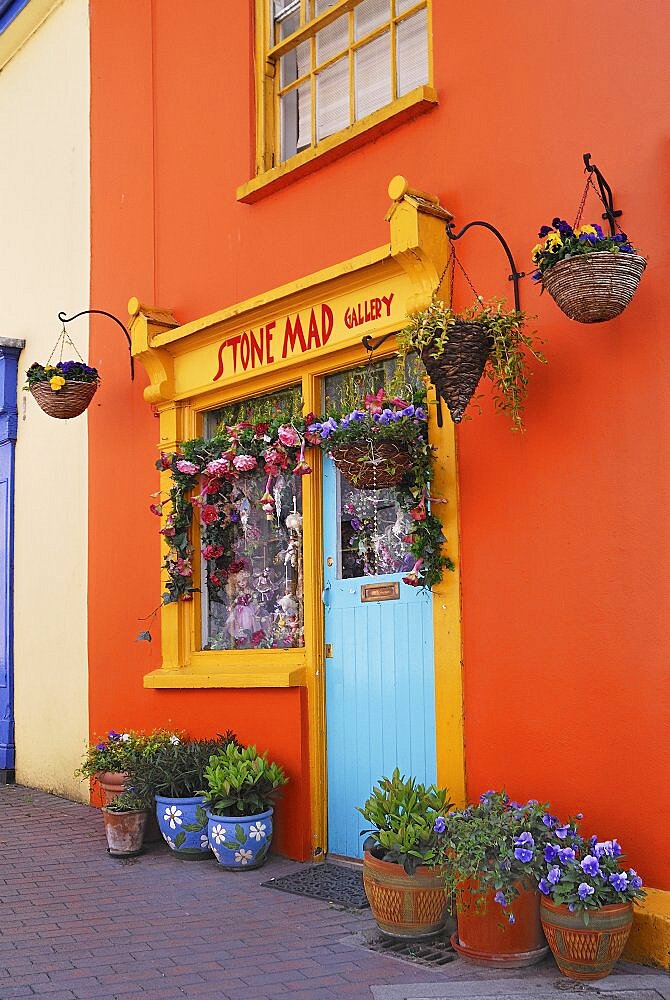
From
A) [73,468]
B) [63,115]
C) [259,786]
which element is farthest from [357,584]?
[63,115]

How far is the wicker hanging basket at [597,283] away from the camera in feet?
14.8

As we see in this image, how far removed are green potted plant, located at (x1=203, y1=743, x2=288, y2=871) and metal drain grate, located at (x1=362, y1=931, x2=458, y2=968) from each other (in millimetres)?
1327

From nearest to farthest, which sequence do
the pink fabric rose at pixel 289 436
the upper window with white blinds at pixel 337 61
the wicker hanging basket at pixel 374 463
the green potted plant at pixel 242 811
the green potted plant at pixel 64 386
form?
1. the wicker hanging basket at pixel 374 463
2. the green potted plant at pixel 242 811
3. the upper window with white blinds at pixel 337 61
4. the pink fabric rose at pixel 289 436
5. the green potted plant at pixel 64 386

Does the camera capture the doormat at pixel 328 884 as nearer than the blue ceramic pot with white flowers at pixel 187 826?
Yes

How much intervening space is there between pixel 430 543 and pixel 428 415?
0.72m

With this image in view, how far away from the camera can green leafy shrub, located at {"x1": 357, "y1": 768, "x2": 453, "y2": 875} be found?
16.0ft

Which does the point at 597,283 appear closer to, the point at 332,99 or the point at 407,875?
the point at 407,875

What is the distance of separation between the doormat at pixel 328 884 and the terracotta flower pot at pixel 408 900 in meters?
0.60

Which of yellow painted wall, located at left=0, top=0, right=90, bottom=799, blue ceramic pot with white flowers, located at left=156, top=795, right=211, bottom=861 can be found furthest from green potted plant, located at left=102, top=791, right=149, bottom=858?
yellow painted wall, located at left=0, top=0, right=90, bottom=799

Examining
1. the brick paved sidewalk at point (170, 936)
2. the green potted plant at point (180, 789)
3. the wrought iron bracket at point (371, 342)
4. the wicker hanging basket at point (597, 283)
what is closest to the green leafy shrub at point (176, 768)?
the green potted plant at point (180, 789)

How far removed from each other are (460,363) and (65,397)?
12.8 feet

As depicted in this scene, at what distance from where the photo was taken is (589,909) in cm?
430

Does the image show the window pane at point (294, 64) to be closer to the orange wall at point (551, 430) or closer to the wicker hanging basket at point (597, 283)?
the orange wall at point (551, 430)

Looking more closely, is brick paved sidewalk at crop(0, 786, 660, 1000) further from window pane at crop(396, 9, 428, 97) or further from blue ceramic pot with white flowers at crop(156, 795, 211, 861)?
window pane at crop(396, 9, 428, 97)
